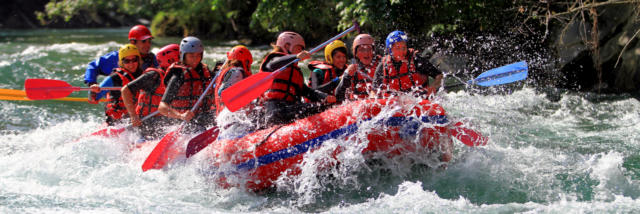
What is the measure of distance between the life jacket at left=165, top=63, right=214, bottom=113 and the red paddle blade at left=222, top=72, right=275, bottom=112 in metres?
0.86

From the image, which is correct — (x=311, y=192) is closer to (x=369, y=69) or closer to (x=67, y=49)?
(x=369, y=69)

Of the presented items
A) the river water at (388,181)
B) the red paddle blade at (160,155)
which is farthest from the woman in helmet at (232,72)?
the river water at (388,181)

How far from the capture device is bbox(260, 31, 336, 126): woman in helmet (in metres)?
5.08

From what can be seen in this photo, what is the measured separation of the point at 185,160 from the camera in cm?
554

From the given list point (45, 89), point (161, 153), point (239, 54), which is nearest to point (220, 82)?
point (239, 54)

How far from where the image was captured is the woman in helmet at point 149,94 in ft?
18.8

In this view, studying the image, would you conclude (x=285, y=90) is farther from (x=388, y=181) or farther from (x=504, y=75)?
(x=504, y=75)

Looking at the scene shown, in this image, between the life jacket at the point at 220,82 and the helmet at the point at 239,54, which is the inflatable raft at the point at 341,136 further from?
the helmet at the point at 239,54

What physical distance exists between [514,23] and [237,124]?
20.7ft

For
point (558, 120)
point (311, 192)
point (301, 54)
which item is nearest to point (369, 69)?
point (301, 54)

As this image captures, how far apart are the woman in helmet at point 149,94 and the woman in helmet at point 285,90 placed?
4.34 feet

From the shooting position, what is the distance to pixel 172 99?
5.51 metres

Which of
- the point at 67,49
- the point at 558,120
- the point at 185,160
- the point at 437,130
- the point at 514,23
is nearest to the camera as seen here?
the point at 437,130

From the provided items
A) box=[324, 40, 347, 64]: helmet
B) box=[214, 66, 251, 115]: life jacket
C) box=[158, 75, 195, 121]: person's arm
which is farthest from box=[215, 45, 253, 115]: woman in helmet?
box=[324, 40, 347, 64]: helmet
